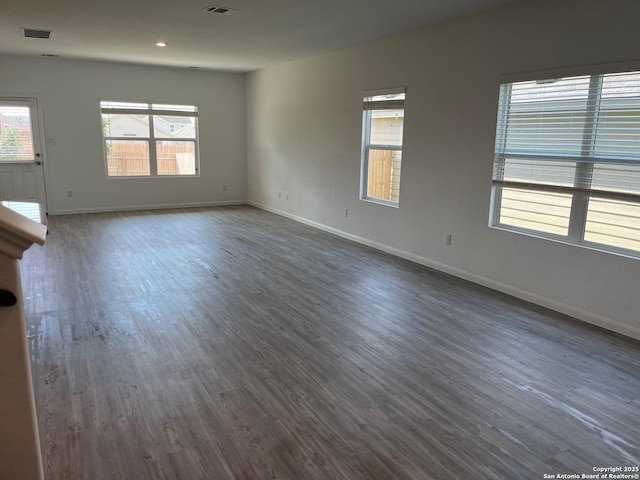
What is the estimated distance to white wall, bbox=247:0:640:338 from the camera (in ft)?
11.5

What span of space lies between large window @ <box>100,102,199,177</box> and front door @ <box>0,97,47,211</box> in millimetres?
1060

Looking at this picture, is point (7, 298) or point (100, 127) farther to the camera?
point (100, 127)

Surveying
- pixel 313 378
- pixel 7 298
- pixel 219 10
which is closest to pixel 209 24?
pixel 219 10

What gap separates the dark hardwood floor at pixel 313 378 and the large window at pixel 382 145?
1.41m

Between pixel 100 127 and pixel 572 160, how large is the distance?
24.3 ft

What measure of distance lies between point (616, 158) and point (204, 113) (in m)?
7.31

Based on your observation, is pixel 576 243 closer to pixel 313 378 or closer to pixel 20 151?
pixel 313 378

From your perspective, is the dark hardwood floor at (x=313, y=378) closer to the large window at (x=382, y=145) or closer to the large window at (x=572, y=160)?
the large window at (x=572, y=160)

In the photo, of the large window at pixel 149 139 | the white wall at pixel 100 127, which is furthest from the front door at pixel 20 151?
the large window at pixel 149 139

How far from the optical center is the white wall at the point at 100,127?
754 cm

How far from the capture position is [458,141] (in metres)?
4.65

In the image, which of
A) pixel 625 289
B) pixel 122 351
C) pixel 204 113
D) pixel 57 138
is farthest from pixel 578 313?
pixel 57 138

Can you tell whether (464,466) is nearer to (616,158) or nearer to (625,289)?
(625,289)

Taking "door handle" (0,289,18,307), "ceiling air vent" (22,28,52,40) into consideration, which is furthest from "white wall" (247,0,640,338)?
"door handle" (0,289,18,307)
